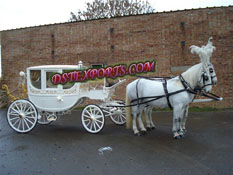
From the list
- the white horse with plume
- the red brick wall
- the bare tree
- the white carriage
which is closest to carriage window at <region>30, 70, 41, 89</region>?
the white carriage

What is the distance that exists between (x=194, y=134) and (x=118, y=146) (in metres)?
2.27

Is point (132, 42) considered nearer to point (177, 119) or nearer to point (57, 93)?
point (57, 93)

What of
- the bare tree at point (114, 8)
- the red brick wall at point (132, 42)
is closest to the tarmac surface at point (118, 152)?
the red brick wall at point (132, 42)

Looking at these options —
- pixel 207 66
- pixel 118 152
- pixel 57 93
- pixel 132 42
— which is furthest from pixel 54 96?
pixel 132 42

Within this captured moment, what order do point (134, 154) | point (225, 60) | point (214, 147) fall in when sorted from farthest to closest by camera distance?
point (225, 60) → point (214, 147) → point (134, 154)

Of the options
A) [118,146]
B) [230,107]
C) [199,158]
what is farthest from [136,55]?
[199,158]

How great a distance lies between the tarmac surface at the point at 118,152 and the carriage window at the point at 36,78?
141 centimetres

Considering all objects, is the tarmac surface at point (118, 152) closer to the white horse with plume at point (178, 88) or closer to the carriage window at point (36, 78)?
the white horse with plume at point (178, 88)

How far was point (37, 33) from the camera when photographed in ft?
41.1

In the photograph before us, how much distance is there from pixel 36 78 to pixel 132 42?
581 centimetres

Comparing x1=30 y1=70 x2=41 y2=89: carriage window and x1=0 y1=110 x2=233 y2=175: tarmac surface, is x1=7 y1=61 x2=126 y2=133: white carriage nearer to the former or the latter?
x1=30 y1=70 x2=41 y2=89: carriage window

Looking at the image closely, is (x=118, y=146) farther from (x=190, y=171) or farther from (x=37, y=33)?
(x=37, y=33)

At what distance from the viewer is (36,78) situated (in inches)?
262

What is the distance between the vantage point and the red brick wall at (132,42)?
10062 mm
